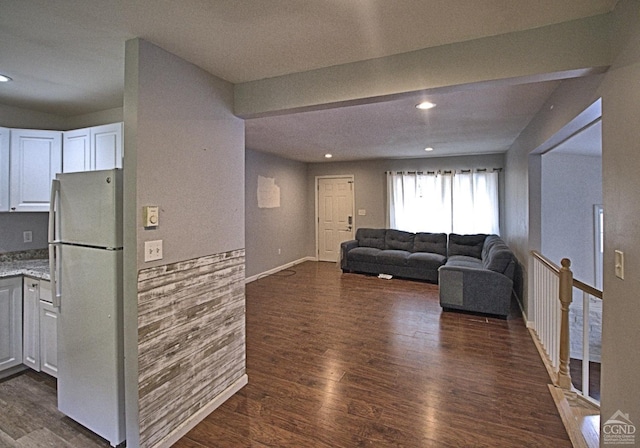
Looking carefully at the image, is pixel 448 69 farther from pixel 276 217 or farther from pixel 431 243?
pixel 276 217

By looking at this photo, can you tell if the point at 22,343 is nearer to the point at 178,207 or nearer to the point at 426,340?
the point at 178,207

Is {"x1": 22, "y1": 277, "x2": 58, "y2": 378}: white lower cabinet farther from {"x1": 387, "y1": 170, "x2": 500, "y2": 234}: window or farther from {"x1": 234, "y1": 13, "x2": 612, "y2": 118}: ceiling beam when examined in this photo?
{"x1": 387, "y1": 170, "x2": 500, "y2": 234}: window

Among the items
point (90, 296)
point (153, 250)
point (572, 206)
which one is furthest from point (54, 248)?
point (572, 206)

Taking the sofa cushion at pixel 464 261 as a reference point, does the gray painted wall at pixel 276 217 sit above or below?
above

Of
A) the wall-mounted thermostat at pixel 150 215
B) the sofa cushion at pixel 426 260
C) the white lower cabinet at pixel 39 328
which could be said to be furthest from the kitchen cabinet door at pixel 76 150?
the sofa cushion at pixel 426 260

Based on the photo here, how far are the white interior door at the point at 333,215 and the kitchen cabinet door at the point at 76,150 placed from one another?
18.4 feet

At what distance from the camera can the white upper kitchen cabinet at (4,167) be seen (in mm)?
2834

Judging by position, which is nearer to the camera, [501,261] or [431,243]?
[501,261]

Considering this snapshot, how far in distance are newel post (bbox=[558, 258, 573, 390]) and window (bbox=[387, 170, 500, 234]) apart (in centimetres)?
430

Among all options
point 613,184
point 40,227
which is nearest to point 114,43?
point 40,227

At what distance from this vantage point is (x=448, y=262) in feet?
17.9

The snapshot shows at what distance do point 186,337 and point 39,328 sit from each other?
59.7 inches

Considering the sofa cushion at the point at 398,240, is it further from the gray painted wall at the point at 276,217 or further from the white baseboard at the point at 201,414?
the white baseboard at the point at 201,414

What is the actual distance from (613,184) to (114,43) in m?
2.78
